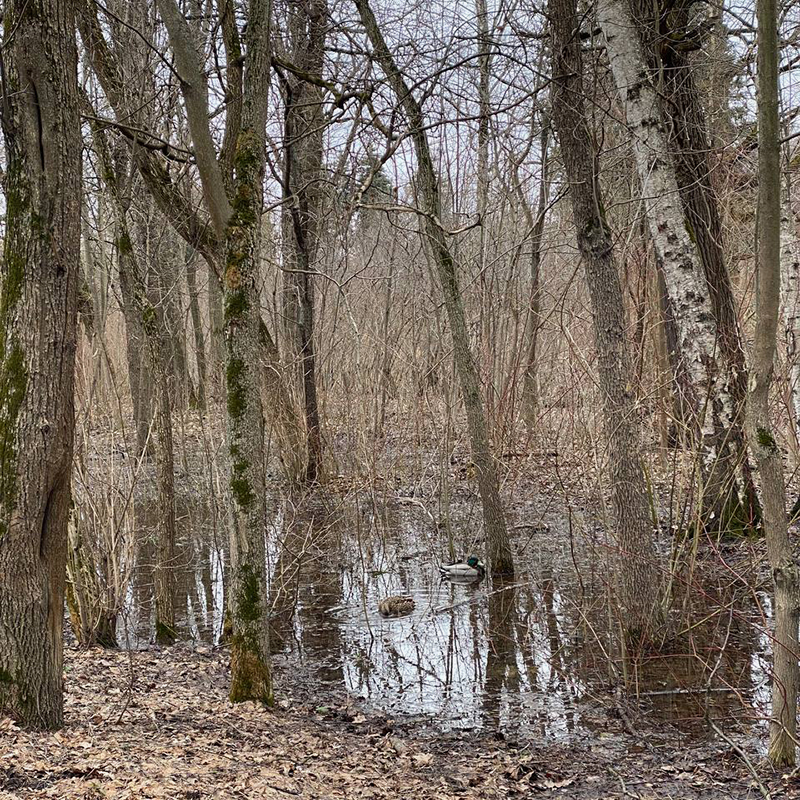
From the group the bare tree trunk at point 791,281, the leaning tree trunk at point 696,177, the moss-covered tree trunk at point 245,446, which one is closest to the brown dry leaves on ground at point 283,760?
the moss-covered tree trunk at point 245,446

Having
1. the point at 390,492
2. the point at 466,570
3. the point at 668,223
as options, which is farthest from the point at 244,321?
the point at 390,492

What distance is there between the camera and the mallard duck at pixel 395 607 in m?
7.43

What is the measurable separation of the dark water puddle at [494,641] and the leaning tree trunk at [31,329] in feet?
3.70

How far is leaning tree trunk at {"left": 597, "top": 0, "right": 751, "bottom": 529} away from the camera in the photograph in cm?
680

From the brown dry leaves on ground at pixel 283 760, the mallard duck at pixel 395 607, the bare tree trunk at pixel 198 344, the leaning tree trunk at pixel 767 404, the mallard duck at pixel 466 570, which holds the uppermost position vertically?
the bare tree trunk at pixel 198 344

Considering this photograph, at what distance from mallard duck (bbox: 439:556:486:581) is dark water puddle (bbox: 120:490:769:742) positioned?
0.33 feet

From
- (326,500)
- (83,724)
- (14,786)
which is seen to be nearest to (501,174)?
(326,500)

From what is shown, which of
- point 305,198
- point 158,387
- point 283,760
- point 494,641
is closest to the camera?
point 283,760

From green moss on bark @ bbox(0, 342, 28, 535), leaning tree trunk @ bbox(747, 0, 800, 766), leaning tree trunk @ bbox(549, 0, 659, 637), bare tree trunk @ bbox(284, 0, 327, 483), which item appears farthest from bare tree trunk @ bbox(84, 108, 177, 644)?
leaning tree trunk @ bbox(747, 0, 800, 766)

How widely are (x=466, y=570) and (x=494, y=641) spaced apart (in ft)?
4.36

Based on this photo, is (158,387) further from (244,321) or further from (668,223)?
(668,223)

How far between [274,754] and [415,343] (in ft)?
19.5

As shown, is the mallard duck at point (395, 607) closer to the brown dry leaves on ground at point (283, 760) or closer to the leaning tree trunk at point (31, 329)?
the brown dry leaves on ground at point (283, 760)

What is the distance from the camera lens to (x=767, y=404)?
153 inches
